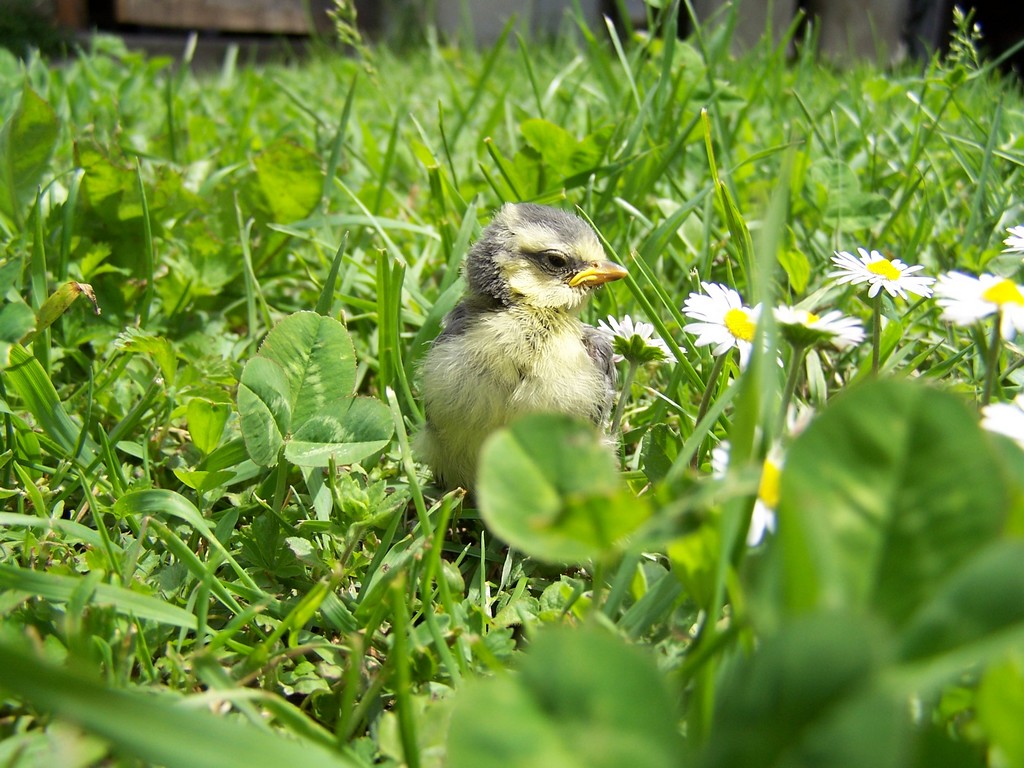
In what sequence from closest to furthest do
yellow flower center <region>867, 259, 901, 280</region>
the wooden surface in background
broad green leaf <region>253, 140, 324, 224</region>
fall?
yellow flower center <region>867, 259, 901, 280</region> → broad green leaf <region>253, 140, 324, 224</region> → the wooden surface in background

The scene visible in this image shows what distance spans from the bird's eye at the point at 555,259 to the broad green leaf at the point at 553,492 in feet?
4.52

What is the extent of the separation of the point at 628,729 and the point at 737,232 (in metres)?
1.26

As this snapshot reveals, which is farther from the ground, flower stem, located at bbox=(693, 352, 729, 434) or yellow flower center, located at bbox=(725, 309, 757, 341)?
yellow flower center, located at bbox=(725, 309, 757, 341)

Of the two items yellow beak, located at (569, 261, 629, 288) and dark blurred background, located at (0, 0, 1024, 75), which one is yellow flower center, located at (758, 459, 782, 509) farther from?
dark blurred background, located at (0, 0, 1024, 75)

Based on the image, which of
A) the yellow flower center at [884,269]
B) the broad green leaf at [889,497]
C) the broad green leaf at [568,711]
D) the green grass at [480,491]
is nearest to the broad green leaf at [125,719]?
the green grass at [480,491]

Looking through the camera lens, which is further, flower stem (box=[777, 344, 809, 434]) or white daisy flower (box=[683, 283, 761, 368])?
white daisy flower (box=[683, 283, 761, 368])

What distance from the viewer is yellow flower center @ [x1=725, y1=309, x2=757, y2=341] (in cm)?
154

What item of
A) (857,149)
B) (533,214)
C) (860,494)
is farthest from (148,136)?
(860,494)

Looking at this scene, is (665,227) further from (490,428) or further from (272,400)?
(272,400)

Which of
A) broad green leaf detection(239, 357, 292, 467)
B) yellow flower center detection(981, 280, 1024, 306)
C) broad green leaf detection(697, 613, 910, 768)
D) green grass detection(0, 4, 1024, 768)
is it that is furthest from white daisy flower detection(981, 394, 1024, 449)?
broad green leaf detection(239, 357, 292, 467)

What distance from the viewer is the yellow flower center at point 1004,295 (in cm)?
127

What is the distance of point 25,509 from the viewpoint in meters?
1.62

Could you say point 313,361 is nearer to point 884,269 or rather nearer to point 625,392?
point 625,392

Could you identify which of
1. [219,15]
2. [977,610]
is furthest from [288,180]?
[219,15]
